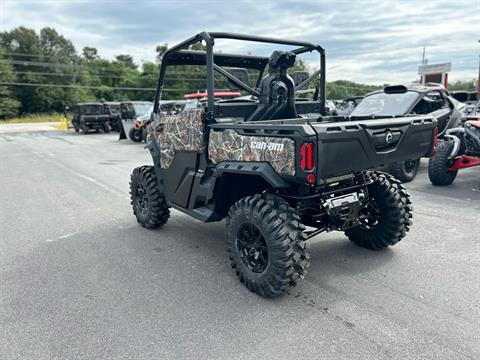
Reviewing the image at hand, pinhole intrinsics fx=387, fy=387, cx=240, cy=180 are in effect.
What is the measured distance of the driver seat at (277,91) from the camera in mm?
Answer: 3855

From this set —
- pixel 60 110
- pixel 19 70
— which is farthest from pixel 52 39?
pixel 60 110

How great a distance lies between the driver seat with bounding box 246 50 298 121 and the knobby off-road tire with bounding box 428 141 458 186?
4293 mm

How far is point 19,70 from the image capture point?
62.7m

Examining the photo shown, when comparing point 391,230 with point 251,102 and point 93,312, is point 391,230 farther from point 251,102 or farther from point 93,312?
point 93,312

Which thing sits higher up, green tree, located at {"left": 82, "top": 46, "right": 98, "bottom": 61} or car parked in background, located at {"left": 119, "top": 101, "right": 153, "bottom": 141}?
green tree, located at {"left": 82, "top": 46, "right": 98, "bottom": 61}

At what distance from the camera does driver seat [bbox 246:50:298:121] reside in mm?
3855

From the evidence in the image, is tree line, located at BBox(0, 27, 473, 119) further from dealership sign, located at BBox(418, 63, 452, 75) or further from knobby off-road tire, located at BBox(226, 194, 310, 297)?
knobby off-road tire, located at BBox(226, 194, 310, 297)

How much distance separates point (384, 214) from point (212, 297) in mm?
2009

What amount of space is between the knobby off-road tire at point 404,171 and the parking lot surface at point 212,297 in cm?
188

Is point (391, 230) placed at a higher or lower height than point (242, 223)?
lower

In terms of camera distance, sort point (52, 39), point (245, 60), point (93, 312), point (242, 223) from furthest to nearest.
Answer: point (52, 39), point (245, 60), point (242, 223), point (93, 312)

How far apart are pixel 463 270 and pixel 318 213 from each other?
153cm

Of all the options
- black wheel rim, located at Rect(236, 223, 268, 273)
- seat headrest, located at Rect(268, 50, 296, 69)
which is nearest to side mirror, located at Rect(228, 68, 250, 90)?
seat headrest, located at Rect(268, 50, 296, 69)

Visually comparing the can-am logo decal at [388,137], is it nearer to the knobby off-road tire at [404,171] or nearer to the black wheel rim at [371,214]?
the black wheel rim at [371,214]
